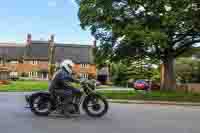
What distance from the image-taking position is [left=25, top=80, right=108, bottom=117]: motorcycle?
13.8 metres

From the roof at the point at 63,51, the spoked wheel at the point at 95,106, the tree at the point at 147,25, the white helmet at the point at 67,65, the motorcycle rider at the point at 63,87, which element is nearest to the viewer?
the motorcycle rider at the point at 63,87

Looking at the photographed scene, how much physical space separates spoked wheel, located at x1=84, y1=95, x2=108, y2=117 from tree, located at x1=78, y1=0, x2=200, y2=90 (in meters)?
14.5

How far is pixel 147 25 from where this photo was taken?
30547 millimetres

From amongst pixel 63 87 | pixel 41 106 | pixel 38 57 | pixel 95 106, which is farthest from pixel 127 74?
pixel 41 106

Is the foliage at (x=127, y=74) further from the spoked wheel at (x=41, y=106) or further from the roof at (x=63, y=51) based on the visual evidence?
the spoked wheel at (x=41, y=106)

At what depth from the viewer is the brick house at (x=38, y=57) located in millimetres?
101688

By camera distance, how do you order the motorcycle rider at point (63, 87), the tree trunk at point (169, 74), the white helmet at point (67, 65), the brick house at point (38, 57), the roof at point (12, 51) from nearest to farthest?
the motorcycle rider at point (63, 87) < the white helmet at point (67, 65) < the tree trunk at point (169, 74) < the brick house at point (38, 57) < the roof at point (12, 51)

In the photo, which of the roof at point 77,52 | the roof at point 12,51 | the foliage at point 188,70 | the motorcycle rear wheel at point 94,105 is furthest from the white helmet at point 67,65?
the roof at point 12,51

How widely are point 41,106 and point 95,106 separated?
66.3 inches

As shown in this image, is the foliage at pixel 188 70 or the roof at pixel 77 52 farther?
the roof at pixel 77 52

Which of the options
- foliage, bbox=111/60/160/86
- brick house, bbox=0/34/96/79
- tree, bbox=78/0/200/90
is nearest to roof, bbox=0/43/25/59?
brick house, bbox=0/34/96/79

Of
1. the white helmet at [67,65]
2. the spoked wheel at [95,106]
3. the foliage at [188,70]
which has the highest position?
the foliage at [188,70]

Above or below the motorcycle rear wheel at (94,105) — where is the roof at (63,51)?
above

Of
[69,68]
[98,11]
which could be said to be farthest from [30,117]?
[98,11]
